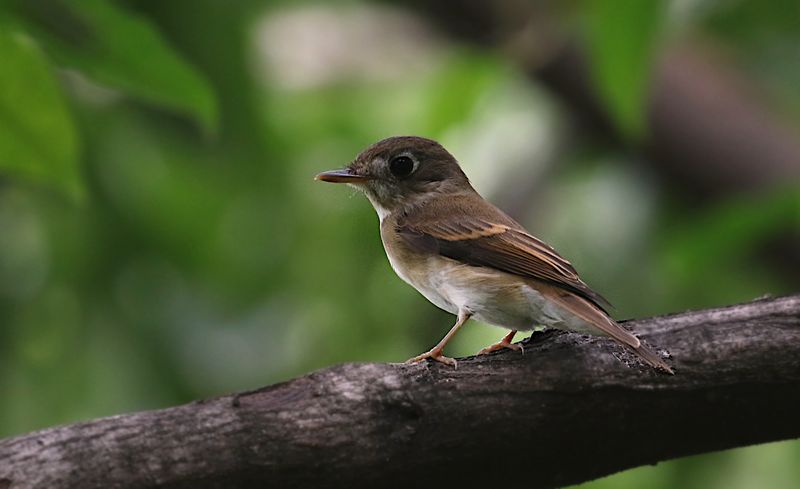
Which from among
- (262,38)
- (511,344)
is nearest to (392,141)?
(511,344)

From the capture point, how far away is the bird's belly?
4.16 metres

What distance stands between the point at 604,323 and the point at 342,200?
3.97 metres

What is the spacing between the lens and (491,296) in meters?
4.23

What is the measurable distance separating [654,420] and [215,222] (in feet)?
13.7

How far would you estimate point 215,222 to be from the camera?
7.22 meters

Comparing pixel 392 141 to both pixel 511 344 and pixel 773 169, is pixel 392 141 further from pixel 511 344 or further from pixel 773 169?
pixel 773 169

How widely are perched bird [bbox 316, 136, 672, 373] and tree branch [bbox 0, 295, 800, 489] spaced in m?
0.14

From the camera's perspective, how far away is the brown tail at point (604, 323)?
3499 millimetres

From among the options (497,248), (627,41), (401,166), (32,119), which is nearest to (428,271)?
(497,248)

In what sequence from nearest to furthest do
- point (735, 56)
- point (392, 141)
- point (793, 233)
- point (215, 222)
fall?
point (392, 141) < point (793, 233) < point (215, 222) < point (735, 56)

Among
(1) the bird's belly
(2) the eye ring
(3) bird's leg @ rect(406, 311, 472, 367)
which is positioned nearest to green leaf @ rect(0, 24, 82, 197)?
(3) bird's leg @ rect(406, 311, 472, 367)

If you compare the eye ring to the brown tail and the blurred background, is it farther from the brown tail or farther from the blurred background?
the brown tail

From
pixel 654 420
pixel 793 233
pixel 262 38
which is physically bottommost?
pixel 654 420

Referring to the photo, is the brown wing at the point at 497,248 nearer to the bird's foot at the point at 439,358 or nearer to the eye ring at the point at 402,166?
the eye ring at the point at 402,166
